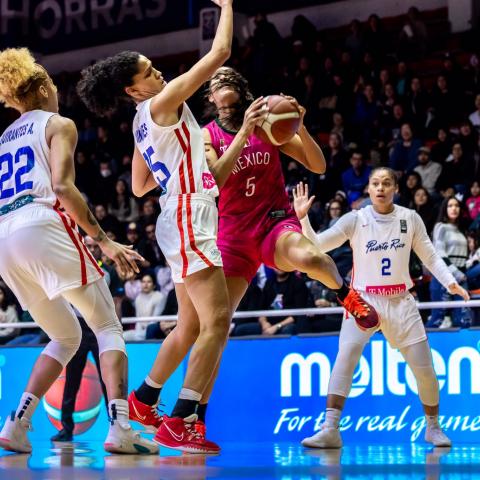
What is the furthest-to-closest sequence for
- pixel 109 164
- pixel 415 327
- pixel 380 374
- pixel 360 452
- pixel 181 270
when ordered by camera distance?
pixel 109 164, pixel 380 374, pixel 415 327, pixel 360 452, pixel 181 270

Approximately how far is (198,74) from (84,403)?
19.6 feet

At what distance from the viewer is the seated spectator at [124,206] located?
15148 mm

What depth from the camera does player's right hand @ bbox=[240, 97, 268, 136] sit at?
5.45 metres

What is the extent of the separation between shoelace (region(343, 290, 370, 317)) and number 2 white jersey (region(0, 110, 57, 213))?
2000mm

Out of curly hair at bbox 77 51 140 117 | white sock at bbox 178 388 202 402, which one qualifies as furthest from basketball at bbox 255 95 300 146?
white sock at bbox 178 388 202 402

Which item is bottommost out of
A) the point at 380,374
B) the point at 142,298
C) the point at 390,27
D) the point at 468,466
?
the point at 468,466

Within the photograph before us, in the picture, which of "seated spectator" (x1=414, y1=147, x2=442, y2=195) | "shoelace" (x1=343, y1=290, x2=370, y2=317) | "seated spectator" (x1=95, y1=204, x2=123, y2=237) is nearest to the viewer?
"shoelace" (x1=343, y1=290, x2=370, y2=317)

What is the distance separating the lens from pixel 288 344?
31.1 feet

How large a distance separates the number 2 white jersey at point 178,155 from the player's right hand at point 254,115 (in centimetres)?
27

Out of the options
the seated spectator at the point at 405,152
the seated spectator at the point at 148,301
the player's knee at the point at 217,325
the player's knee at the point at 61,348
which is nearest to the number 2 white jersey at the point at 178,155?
the player's knee at the point at 217,325

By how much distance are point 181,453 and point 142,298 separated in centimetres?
635

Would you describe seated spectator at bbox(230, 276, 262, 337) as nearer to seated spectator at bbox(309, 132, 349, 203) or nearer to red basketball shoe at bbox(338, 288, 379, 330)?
seated spectator at bbox(309, 132, 349, 203)

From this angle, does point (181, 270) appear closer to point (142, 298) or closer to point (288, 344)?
point (288, 344)

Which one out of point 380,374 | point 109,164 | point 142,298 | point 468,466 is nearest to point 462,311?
point 380,374
